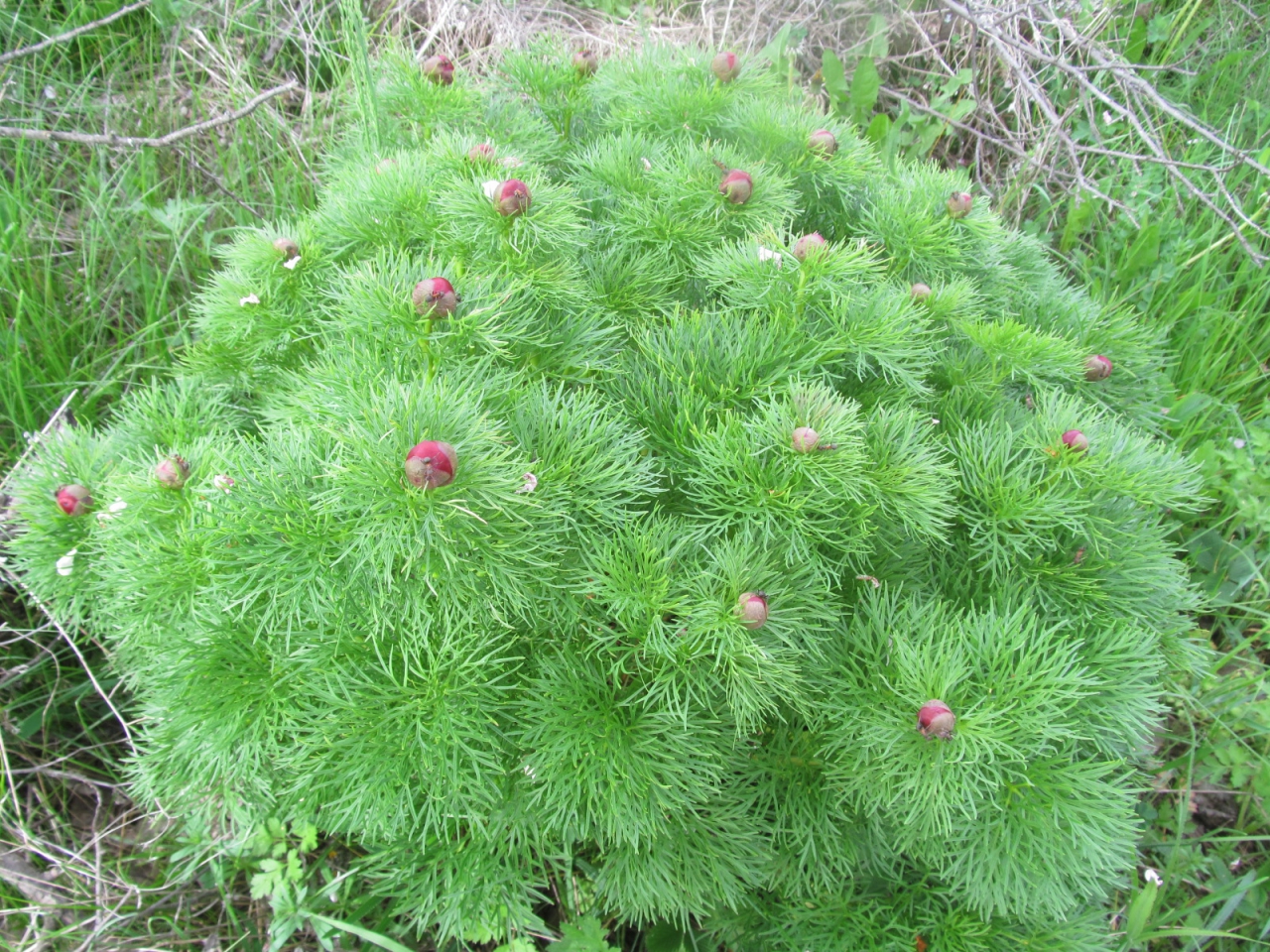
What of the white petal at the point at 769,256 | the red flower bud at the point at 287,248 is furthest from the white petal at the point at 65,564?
the white petal at the point at 769,256

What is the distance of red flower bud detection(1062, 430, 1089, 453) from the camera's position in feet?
4.60

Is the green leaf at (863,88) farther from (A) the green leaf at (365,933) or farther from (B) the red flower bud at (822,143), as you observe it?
(A) the green leaf at (365,933)

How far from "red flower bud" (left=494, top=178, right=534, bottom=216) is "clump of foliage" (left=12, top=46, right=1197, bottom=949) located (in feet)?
0.04

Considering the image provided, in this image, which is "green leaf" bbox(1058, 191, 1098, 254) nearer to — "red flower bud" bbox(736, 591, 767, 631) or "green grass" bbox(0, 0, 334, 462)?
"red flower bud" bbox(736, 591, 767, 631)

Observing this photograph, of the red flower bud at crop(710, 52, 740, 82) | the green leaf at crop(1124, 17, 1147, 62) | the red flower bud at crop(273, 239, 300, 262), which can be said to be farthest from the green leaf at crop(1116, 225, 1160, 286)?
the red flower bud at crop(273, 239, 300, 262)

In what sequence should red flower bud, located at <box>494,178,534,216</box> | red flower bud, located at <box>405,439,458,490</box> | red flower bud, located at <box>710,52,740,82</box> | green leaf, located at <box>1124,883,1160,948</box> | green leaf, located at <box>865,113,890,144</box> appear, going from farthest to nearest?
1. green leaf, located at <box>865,113,890,144</box>
2. red flower bud, located at <box>710,52,740,82</box>
3. green leaf, located at <box>1124,883,1160,948</box>
4. red flower bud, located at <box>494,178,534,216</box>
5. red flower bud, located at <box>405,439,458,490</box>

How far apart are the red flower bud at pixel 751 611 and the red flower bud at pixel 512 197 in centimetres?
73

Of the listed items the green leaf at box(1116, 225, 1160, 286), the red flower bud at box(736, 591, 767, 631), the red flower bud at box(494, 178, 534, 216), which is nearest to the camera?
the red flower bud at box(736, 591, 767, 631)

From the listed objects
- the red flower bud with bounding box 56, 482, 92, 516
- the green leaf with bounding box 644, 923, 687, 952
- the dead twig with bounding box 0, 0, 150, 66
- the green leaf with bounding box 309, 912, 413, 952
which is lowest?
the green leaf with bounding box 309, 912, 413, 952

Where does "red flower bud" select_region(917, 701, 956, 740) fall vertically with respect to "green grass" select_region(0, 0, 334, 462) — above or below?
above

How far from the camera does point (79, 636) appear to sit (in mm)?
1965

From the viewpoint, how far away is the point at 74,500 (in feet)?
4.80

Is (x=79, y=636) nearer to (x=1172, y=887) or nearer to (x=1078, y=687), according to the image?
(x=1078, y=687)

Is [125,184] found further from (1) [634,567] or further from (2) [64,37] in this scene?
A: (1) [634,567]
